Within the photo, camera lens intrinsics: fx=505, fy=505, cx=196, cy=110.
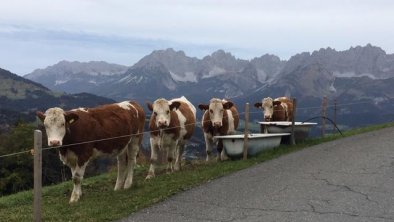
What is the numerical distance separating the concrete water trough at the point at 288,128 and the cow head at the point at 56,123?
34.8 ft

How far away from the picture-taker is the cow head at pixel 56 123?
11.0 m

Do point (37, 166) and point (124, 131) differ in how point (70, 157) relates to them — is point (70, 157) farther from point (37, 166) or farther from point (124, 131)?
point (37, 166)

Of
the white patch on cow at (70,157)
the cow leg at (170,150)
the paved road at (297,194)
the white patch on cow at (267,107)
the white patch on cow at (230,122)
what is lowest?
the paved road at (297,194)

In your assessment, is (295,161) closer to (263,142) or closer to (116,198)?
(263,142)

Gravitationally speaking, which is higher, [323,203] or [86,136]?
[86,136]

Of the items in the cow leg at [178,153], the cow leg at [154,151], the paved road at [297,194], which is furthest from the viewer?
the cow leg at [178,153]

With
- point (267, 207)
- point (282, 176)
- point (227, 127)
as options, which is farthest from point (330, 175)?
point (227, 127)

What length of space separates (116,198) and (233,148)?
6.43m

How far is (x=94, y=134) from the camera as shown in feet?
39.5

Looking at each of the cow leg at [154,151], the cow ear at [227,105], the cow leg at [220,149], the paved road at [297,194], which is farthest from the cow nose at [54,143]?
the cow ear at [227,105]

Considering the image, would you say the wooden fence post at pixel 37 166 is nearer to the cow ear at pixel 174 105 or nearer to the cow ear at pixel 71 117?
the cow ear at pixel 71 117

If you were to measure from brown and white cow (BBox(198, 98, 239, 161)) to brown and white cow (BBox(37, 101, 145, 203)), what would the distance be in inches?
166

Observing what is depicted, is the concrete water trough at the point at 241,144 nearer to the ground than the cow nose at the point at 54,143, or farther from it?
nearer to the ground

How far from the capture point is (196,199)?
1100 centimetres
